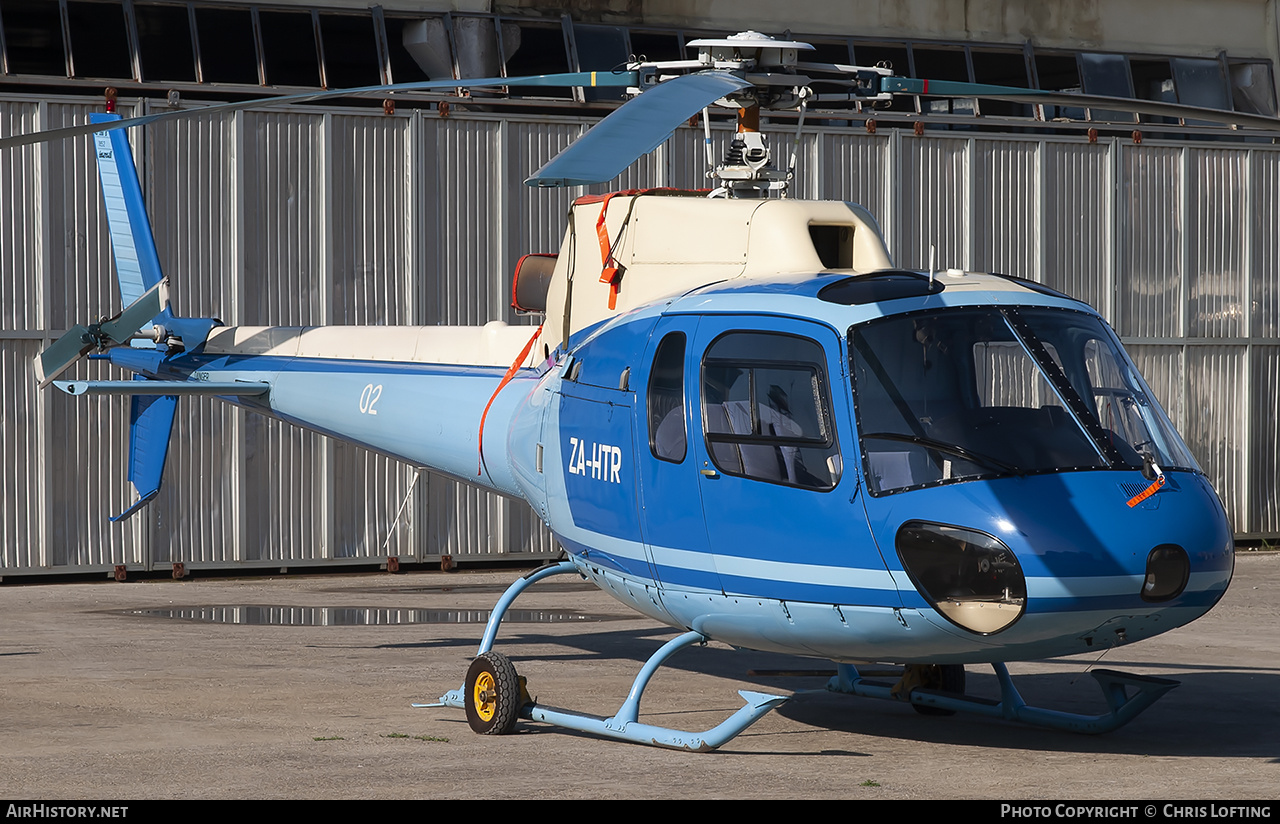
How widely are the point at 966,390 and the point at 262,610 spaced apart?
8987 millimetres

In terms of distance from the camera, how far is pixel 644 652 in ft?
38.8

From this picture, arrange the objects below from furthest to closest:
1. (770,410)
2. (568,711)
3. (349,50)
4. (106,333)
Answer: (349,50)
(106,333)
(568,711)
(770,410)

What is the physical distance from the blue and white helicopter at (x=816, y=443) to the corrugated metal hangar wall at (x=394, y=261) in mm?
5996

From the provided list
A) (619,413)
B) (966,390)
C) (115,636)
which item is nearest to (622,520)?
(619,413)

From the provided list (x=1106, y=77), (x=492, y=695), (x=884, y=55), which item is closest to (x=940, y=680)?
(x=492, y=695)

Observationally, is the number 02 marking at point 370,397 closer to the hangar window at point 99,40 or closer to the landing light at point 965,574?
the landing light at point 965,574

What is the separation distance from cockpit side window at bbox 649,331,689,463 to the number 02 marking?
130 inches

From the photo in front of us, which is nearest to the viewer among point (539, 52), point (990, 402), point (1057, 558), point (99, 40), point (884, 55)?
point (1057, 558)

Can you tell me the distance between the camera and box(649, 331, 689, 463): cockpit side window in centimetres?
783

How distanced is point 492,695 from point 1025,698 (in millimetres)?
3590

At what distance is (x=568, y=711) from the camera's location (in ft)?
29.1

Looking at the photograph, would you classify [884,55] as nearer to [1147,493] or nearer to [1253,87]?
[1253,87]

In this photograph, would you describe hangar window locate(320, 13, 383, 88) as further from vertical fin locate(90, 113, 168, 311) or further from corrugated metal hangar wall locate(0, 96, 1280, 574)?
vertical fin locate(90, 113, 168, 311)
